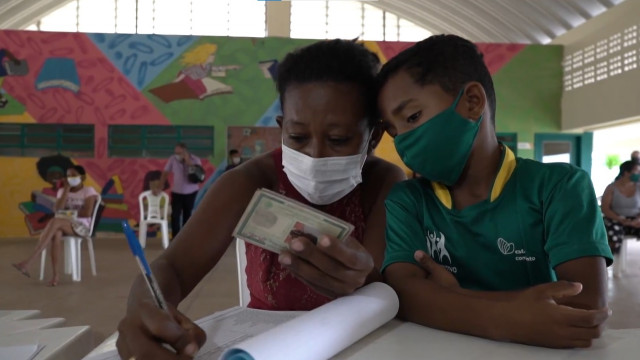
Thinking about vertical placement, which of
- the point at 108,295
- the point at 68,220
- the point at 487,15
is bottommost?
the point at 108,295

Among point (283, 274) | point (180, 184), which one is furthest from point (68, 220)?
point (283, 274)

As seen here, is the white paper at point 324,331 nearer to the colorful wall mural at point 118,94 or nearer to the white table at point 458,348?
the white table at point 458,348

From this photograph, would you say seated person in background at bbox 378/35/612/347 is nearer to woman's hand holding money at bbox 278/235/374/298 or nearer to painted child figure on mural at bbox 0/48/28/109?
woman's hand holding money at bbox 278/235/374/298

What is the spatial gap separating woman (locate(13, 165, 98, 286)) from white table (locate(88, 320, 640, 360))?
5.36 meters

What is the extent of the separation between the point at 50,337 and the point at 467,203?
3.14 ft

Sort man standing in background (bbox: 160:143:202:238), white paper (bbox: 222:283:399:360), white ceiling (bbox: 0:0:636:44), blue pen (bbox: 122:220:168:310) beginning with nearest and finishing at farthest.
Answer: white paper (bbox: 222:283:399:360), blue pen (bbox: 122:220:168:310), man standing in background (bbox: 160:143:202:238), white ceiling (bbox: 0:0:636:44)

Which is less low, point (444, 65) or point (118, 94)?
point (118, 94)

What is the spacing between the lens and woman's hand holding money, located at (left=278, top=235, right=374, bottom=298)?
0.94 m

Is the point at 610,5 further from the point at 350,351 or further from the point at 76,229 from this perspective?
the point at 350,351

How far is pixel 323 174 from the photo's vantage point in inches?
53.1

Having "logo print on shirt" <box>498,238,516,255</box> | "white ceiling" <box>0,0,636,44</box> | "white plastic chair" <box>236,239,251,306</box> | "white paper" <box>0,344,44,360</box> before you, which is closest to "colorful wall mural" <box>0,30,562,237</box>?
"white ceiling" <box>0,0,636,44</box>

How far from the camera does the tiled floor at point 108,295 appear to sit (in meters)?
4.09

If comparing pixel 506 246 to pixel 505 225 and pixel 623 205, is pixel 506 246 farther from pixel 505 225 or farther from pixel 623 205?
pixel 623 205

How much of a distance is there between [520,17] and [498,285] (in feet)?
39.4
